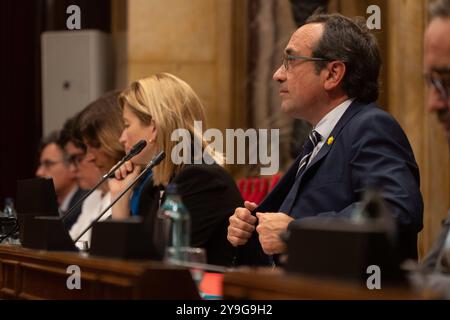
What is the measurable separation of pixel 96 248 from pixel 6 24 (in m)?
6.01

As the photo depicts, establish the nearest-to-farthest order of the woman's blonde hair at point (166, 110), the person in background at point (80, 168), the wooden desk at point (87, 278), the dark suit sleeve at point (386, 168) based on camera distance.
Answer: the wooden desk at point (87, 278) < the dark suit sleeve at point (386, 168) < the woman's blonde hair at point (166, 110) < the person in background at point (80, 168)

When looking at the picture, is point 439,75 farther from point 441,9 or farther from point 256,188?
point 256,188

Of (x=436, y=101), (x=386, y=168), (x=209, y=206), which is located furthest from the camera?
(x=209, y=206)

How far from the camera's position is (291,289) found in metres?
1.76

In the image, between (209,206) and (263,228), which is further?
(209,206)

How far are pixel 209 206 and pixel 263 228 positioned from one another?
24.5 inches

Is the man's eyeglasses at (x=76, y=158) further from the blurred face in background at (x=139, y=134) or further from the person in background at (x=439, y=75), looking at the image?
the person in background at (x=439, y=75)

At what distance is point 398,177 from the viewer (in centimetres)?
291

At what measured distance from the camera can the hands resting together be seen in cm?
300

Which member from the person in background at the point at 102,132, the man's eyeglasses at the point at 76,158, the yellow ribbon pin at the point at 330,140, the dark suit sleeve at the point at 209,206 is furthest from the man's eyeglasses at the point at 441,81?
the man's eyeglasses at the point at 76,158

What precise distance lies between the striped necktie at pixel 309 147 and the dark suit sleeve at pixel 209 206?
1.37 ft

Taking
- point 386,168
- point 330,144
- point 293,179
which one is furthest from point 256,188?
point 386,168

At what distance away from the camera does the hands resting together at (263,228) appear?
3004 millimetres
